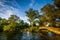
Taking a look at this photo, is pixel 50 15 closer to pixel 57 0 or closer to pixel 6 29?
pixel 57 0

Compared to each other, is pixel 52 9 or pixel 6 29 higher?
pixel 6 29

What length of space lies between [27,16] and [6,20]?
2417 cm

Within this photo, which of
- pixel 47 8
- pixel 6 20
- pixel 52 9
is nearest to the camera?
pixel 47 8

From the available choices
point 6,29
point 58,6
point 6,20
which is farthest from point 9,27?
point 58,6

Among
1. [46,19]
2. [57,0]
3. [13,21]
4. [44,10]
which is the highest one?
[13,21]

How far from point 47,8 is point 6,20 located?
10031 cm

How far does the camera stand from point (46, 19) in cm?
1480

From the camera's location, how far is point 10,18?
10444 centimetres

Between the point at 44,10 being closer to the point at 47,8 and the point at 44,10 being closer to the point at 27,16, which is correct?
the point at 47,8

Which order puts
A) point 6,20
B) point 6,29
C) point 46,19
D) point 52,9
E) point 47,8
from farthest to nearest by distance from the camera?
point 6,20 < point 6,29 < point 52,9 < point 47,8 < point 46,19

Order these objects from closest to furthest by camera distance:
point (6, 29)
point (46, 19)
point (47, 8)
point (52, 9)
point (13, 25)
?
point (46, 19) < point (47, 8) < point (52, 9) < point (6, 29) < point (13, 25)

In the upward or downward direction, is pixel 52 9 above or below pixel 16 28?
below

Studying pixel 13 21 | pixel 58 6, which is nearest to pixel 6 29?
pixel 13 21

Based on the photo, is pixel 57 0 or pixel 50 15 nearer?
pixel 50 15
